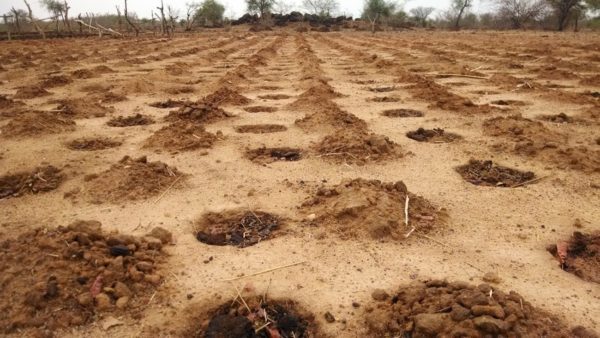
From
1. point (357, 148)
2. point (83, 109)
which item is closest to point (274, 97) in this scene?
point (83, 109)

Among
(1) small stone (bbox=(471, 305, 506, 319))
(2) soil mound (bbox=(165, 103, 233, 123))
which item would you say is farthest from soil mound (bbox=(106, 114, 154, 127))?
(1) small stone (bbox=(471, 305, 506, 319))

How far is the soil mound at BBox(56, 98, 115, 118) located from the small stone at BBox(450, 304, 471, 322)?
22.6ft

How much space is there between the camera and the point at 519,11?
49375 millimetres

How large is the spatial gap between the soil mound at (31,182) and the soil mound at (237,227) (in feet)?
6.17

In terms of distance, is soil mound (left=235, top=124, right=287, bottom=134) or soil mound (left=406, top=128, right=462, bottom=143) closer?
soil mound (left=406, top=128, right=462, bottom=143)

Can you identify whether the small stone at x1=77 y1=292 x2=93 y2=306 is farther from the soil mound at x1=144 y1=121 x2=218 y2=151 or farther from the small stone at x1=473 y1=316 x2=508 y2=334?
the soil mound at x1=144 y1=121 x2=218 y2=151

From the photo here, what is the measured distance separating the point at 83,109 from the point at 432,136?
569 centimetres

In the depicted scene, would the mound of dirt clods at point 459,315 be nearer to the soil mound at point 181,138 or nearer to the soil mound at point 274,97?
the soil mound at point 181,138

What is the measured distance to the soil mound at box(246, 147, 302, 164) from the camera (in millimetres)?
5543

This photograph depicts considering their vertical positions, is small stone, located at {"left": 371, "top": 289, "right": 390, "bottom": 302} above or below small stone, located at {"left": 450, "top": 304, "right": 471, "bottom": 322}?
below

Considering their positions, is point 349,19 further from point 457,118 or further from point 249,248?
point 249,248

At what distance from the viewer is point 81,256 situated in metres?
2.93

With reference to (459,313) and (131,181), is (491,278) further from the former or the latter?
(131,181)

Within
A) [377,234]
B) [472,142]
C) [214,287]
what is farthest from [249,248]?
[472,142]
